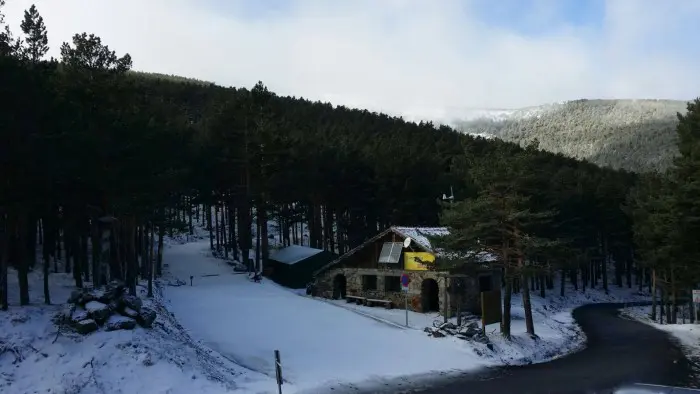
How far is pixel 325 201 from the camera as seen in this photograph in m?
57.0

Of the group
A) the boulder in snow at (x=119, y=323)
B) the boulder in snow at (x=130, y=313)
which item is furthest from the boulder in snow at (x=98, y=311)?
the boulder in snow at (x=130, y=313)

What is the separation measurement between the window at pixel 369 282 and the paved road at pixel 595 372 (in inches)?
589

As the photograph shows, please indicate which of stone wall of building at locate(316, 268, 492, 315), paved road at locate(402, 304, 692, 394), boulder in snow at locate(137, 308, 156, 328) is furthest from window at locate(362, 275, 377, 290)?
boulder in snow at locate(137, 308, 156, 328)

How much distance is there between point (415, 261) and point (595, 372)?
52.8ft

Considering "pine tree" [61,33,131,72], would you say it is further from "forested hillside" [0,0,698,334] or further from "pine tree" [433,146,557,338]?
"pine tree" [433,146,557,338]

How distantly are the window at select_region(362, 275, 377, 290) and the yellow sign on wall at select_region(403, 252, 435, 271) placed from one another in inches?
139

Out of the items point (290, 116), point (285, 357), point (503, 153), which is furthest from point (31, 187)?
point (290, 116)

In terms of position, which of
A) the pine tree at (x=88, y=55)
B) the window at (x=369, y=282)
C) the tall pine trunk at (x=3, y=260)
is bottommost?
the window at (x=369, y=282)

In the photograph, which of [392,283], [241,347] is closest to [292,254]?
[392,283]

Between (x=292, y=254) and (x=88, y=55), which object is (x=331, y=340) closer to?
(x=88, y=55)

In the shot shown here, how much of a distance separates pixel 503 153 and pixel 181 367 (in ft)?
63.5

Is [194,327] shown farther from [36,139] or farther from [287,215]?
[287,215]

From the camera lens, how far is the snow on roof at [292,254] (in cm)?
4731

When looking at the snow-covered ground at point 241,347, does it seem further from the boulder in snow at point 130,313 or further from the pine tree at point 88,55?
the pine tree at point 88,55
